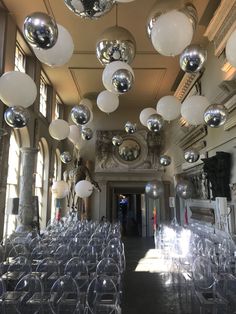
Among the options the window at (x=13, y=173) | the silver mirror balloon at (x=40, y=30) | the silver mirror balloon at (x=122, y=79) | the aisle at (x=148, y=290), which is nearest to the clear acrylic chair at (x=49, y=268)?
the aisle at (x=148, y=290)

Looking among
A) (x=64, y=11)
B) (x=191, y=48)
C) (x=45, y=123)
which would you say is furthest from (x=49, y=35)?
(x=45, y=123)

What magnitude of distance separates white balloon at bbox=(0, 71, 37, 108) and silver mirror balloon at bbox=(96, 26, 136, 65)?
165cm

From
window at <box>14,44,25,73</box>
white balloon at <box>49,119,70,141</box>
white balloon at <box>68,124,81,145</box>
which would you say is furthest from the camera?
white balloon at <box>68,124,81,145</box>

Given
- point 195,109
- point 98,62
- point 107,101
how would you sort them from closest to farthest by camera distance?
point 195,109 → point 107,101 → point 98,62

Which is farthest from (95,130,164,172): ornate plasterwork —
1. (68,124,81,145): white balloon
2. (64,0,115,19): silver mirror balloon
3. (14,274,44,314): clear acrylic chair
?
(64,0,115,19): silver mirror balloon

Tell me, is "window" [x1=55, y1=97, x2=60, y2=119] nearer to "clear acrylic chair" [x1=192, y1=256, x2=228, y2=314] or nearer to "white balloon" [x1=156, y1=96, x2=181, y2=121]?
"white balloon" [x1=156, y1=96, x2=181, y2=121]

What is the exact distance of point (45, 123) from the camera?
406 inches

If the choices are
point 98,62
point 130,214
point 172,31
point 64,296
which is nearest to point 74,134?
point 98,62

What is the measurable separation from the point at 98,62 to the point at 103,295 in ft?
25.3

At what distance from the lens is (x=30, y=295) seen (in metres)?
2.90

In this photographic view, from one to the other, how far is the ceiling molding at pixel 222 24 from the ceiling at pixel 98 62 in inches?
36.1

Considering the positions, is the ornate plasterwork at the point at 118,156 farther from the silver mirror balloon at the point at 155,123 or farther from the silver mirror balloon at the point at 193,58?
the silver mirror balloon at the point at 193,58

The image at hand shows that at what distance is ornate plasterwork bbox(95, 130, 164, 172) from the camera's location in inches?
536

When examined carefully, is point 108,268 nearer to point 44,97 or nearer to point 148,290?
point 148,290
